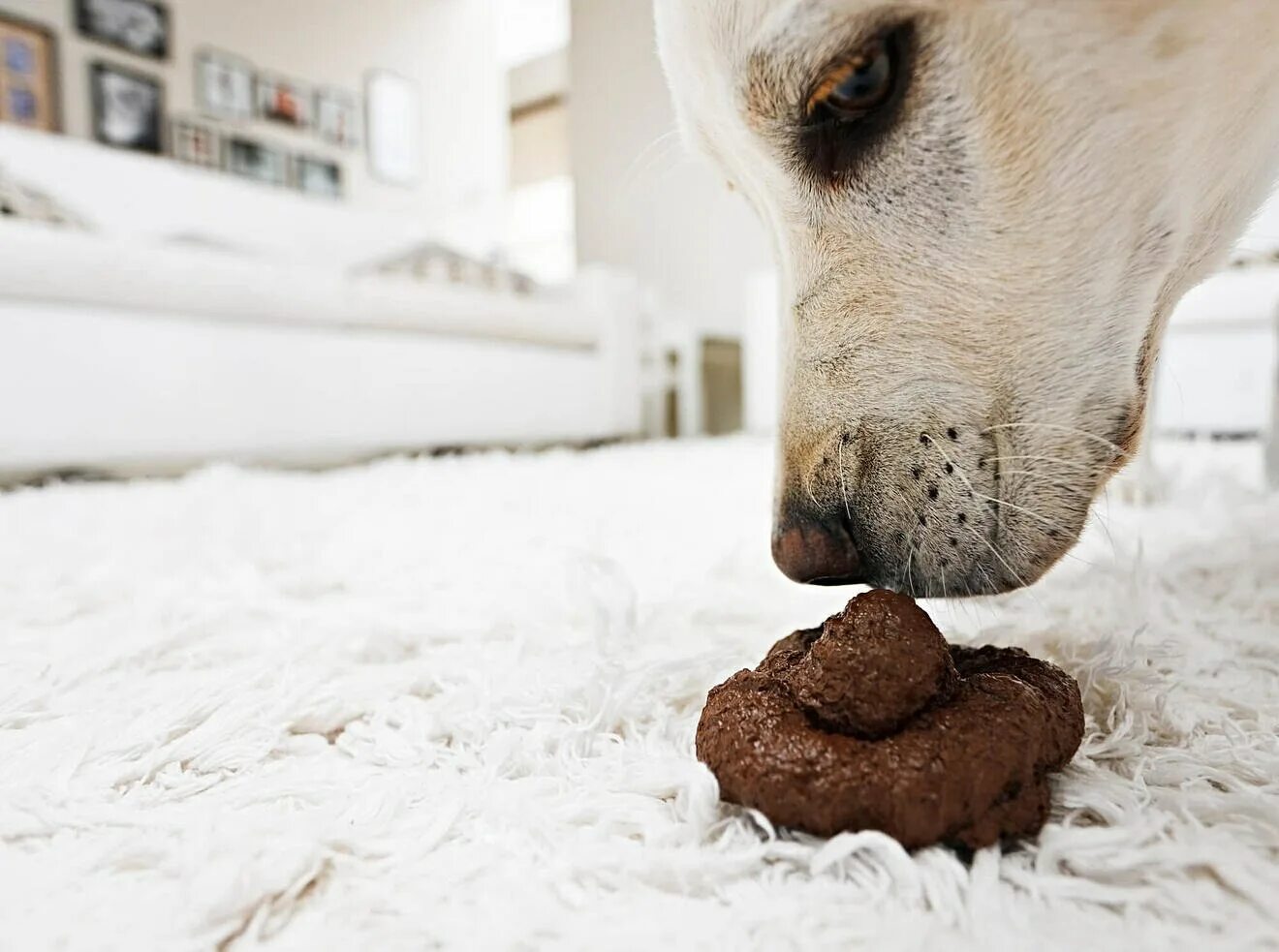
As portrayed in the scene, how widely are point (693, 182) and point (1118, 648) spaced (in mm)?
4231

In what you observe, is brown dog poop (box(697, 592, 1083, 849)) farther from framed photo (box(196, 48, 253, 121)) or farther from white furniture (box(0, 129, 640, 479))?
framed photo (box(196, 48, 253, 121))

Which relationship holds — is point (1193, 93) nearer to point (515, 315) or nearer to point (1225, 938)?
point (1225, 938)

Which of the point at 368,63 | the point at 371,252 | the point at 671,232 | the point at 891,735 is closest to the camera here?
the point at 891,735

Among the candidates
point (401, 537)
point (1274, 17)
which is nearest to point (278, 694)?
point (401, 537)

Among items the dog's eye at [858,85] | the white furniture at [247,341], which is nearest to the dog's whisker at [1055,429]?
the dog's eye at [858,85]

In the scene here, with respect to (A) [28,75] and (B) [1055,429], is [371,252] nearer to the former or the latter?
(A) [28,75]

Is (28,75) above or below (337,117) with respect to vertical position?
below

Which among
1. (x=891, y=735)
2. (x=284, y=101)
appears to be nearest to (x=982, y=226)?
(x=891, y=735)

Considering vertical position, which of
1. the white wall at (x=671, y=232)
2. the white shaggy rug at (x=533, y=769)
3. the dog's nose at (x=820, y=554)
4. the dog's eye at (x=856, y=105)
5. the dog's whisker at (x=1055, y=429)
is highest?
the white wall at (x=671, y=232)

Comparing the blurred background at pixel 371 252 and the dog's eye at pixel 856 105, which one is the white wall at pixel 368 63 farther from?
the dog's eye at pixel 856 105

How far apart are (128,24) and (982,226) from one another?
185 inches

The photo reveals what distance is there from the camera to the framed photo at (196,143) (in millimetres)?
4137

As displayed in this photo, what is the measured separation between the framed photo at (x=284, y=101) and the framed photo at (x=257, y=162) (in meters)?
0.17

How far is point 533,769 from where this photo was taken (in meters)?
0.49
